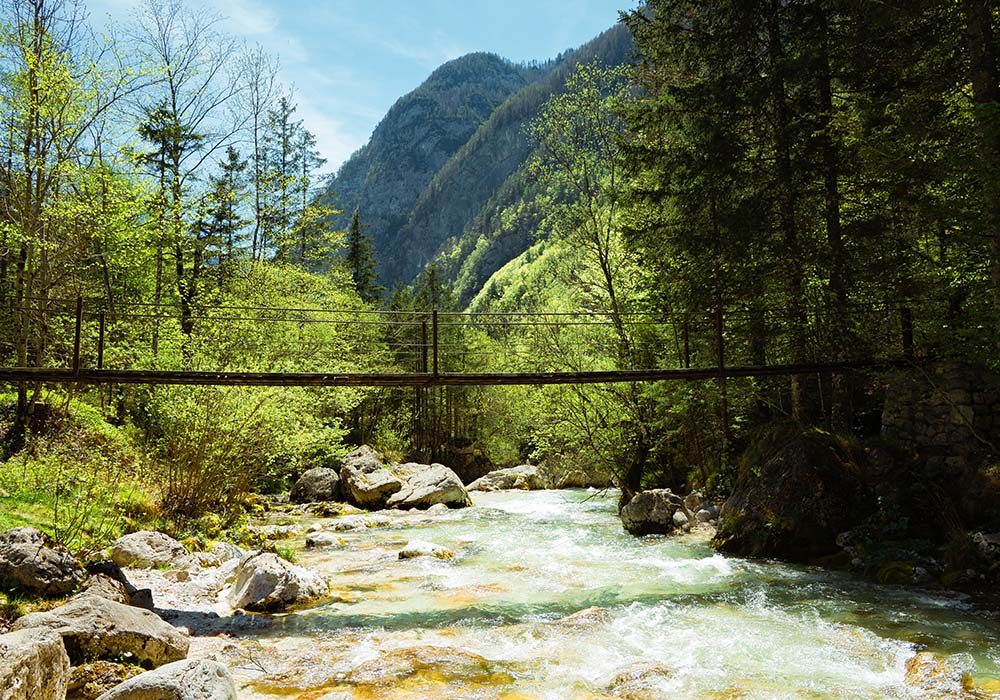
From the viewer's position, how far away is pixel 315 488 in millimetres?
18719

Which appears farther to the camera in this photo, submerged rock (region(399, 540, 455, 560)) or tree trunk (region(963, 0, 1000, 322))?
submerged rock (region(399, 540, 455, 560))

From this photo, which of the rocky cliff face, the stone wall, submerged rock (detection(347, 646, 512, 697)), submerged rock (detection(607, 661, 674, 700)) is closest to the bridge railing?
the stone wall

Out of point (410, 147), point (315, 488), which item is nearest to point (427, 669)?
point (315, 488)

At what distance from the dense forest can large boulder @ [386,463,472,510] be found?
321cm

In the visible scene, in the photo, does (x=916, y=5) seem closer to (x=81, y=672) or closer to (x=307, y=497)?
(x=81, y=672)

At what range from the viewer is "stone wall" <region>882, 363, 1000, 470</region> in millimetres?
8469

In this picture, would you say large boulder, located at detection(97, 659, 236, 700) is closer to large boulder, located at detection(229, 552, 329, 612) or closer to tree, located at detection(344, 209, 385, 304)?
large boulder, located at detection(229, 552, 329, 612)

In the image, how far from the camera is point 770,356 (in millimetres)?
12383

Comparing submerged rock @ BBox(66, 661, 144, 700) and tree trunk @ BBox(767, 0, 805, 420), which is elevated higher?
tree trunk @ BBox(767, 0, 805, 420)

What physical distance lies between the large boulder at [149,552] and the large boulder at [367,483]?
9394 millimetres

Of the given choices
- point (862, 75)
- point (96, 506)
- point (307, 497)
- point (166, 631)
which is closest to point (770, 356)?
point (862, 75)

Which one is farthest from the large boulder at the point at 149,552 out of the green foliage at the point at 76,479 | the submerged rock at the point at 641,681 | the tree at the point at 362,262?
the tree at the point at 362,262

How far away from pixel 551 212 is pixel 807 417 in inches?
286

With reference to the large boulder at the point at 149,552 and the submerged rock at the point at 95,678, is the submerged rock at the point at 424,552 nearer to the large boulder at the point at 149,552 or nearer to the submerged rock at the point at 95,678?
the large boulder at the point at 149,552
